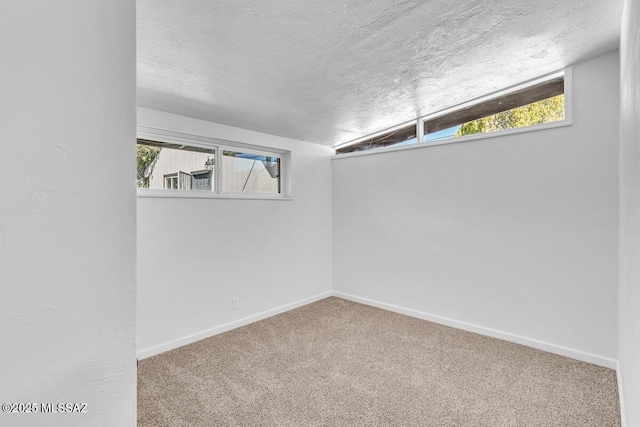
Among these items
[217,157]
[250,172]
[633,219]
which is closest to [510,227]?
[633,219]

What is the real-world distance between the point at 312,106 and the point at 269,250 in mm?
1636

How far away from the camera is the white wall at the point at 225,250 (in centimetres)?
264

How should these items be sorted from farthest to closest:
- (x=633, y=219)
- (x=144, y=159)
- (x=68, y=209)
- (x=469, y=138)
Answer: (x=469, y=138), (x=144, y=159), (x=633, y=219), (x=68, y=209)

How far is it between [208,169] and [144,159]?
1.92 feet

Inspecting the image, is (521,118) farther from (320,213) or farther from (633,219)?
(320,213)

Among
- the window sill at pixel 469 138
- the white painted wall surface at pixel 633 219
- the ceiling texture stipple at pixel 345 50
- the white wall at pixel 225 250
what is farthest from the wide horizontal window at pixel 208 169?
the white painted wall surface at pixel 633 219

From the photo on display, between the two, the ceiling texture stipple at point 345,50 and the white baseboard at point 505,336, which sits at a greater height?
the ceiling texture stipple at point 345,50

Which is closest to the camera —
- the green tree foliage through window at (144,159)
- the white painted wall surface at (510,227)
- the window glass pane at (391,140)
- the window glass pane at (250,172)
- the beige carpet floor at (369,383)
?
the beige carpet floor at (369,383)

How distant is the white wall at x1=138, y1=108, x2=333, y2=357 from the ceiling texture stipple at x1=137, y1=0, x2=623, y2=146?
2.41 ft

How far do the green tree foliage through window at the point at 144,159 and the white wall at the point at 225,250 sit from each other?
197mm

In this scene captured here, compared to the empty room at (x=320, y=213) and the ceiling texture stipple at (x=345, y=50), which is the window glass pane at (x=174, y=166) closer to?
the empty room at (x=320, y=213)

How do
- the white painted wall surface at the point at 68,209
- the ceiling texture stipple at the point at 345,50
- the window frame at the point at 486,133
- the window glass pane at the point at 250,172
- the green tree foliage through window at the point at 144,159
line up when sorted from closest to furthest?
the white painted wall surface at the point at 68,209, the ceiling texture stipple at the point at 345,50, the window frame at the point at 486,133, the green tree foliage through window at the point at 144,159, the window glass pane at the point at 250,172

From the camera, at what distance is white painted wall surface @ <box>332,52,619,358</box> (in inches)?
95.3

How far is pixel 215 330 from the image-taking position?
3.04m
